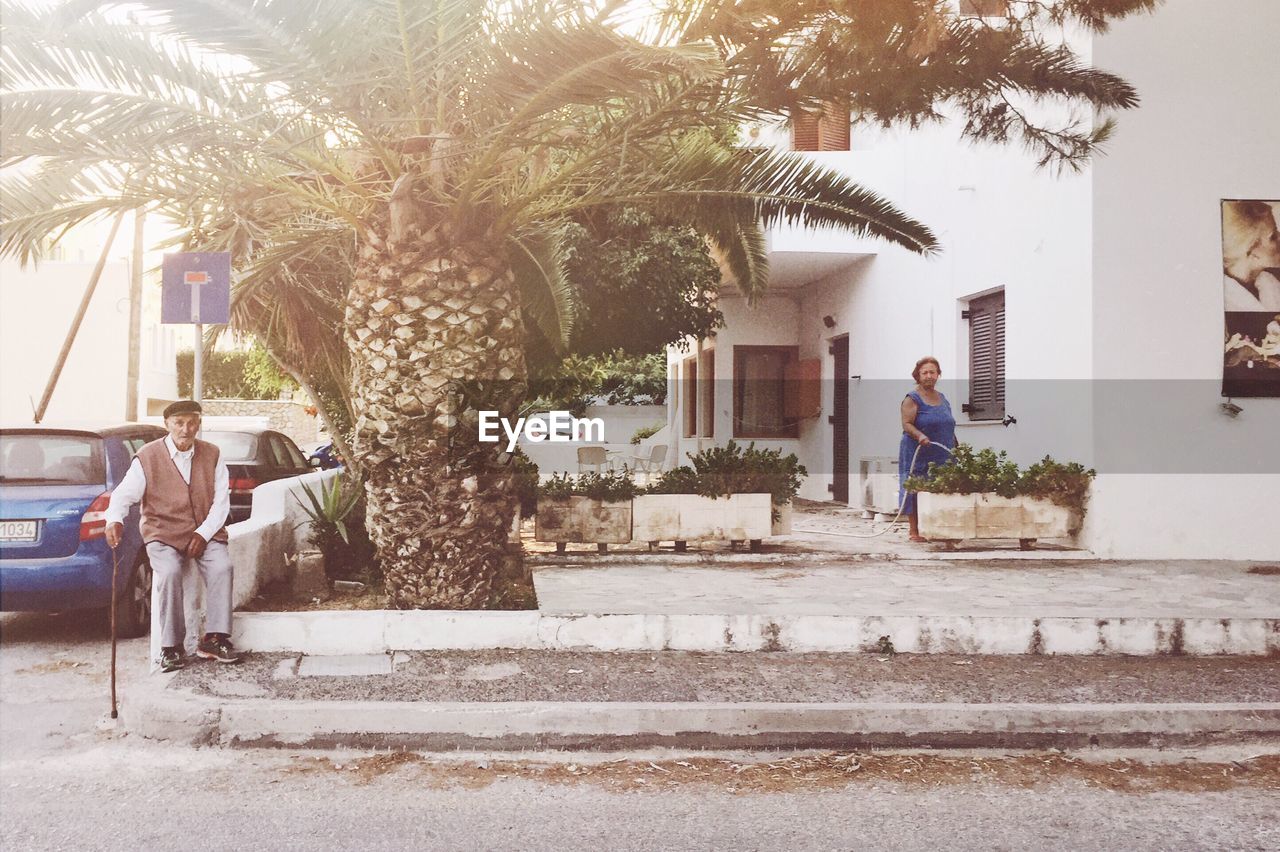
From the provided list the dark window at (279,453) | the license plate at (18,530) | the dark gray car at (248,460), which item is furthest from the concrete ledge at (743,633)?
the dark window at (279,453)

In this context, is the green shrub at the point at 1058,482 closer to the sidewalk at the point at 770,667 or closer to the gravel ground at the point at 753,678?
the sidewalk at the point at 770,667

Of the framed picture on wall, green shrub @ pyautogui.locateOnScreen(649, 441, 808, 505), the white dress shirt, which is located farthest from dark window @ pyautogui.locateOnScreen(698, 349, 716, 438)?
the white dress shirt

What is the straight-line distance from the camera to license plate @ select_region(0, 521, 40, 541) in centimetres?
719

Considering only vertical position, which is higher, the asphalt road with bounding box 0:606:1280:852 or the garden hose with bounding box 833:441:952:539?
the garden hose with bounding box 833:441:952:539

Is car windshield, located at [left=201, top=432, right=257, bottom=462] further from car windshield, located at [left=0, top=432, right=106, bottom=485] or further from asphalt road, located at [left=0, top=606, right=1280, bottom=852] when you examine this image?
asphalt road, located at [left=0, top=606, right=1280, bottom=852]

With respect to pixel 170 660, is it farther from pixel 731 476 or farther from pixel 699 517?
pixel 731 476

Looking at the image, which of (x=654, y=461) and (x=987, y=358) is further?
(x=654, y=461)

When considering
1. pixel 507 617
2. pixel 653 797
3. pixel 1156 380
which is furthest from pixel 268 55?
pixel 1156 380

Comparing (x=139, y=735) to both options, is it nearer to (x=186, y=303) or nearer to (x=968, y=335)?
(x=186, y=303)

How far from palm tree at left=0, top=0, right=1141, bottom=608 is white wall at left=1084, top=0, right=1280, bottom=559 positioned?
3959 mm

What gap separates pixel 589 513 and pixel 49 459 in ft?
13.4

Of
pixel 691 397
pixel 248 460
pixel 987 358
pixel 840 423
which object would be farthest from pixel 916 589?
pixel 691 397

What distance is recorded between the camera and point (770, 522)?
949 cm

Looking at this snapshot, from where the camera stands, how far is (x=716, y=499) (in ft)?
30.6
